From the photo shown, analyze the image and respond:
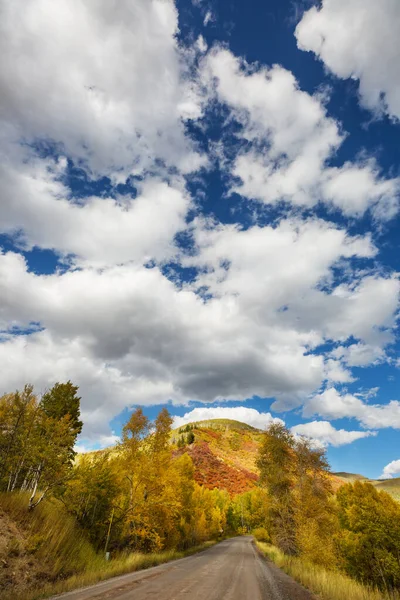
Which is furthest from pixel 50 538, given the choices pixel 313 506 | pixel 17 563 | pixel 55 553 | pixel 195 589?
pixel 313 506

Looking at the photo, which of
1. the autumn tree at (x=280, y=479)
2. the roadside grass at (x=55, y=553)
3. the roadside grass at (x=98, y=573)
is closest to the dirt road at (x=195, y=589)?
the roadside grass at (x=98, y=573)

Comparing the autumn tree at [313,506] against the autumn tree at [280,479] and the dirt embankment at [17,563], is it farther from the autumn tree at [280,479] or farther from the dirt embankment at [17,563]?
the dirt embankment at [17,563]

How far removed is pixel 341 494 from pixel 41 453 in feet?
159

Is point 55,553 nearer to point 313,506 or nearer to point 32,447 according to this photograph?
point 32,447

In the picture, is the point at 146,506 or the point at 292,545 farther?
the point at 292,545

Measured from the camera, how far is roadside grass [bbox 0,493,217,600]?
40.6ft

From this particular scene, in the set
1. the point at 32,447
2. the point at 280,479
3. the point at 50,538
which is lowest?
the point at 50,538

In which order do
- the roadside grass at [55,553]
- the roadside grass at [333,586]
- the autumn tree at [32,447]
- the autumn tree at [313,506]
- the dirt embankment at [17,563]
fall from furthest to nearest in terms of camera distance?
the autumn tree at [313,506], the autumn tree at [32,447], the roadside grass at [55,553], the dirt embankment at [17,563], the roadside grass at [333,586]

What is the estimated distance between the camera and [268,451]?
104 feet

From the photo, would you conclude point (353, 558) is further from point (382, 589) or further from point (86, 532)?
point (86, 532)

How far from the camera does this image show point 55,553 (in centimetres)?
1490

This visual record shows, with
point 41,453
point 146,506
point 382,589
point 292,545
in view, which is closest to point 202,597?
point 382,589

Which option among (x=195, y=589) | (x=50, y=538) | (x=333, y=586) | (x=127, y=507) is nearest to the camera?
(x=333, y=586)

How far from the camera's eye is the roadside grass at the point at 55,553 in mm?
12379
